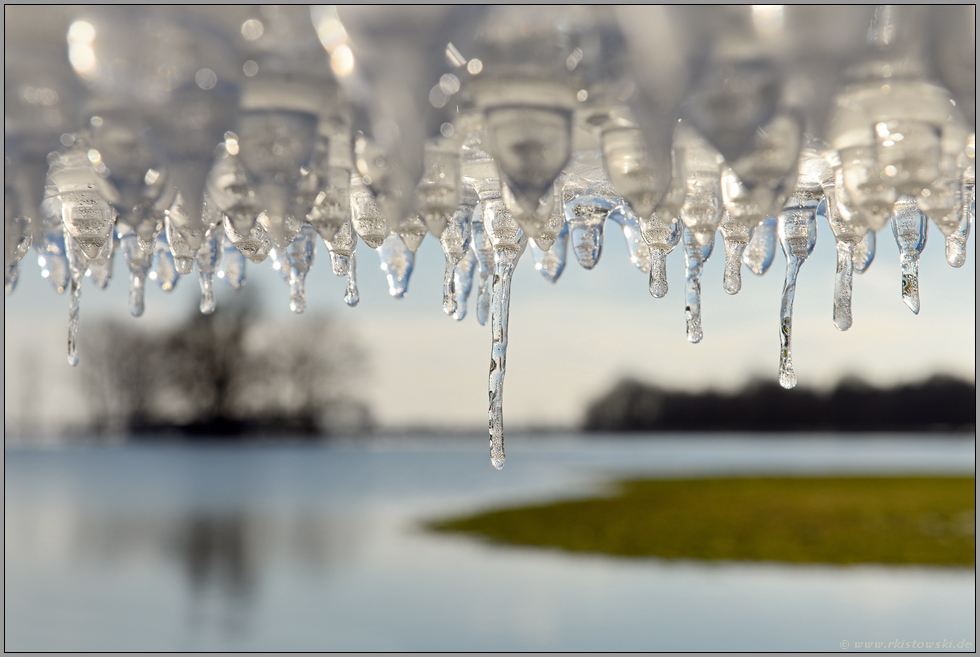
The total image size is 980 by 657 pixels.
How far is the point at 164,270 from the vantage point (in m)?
2.14

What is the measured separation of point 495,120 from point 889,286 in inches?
894

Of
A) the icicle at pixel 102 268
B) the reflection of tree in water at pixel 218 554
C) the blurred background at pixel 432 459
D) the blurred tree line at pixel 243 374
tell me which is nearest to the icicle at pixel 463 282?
the icicle at pixel 102 268

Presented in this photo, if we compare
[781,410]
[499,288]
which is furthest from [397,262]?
[781,410]

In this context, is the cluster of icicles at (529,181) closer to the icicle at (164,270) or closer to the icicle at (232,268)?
the icicle at (164,270)

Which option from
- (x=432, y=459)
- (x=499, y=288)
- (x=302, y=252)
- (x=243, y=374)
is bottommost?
(x=432, y=459)

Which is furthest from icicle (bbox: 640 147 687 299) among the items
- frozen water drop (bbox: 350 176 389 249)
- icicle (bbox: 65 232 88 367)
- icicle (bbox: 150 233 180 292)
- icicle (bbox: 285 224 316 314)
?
icicle (bbox: 150 233 180 292)

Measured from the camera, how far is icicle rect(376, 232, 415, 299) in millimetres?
1798

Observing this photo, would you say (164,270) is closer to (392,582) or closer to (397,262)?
(397,262)

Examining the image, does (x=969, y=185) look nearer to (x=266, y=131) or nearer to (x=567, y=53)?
(x=567, y=53)

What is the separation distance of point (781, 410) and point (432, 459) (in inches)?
677

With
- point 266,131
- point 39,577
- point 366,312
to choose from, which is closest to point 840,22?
point 266,131

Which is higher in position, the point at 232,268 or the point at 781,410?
the point at 232,268

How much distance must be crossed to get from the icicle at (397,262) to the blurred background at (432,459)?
9456 mm

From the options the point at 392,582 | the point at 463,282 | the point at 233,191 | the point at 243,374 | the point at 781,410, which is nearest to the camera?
the point at 233,191
